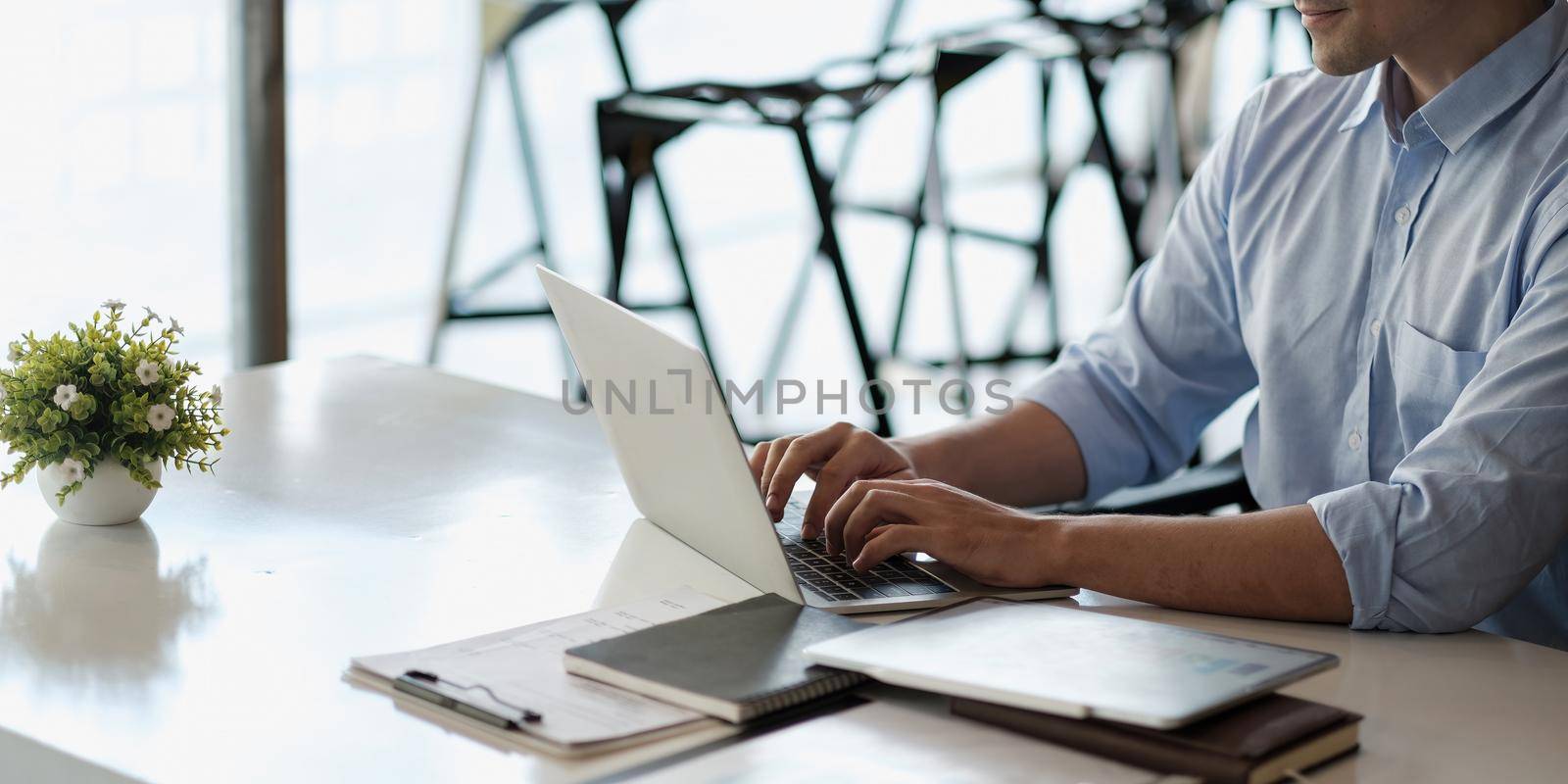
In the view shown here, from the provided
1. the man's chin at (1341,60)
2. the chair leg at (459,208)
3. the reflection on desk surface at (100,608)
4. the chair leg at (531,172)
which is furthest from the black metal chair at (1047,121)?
the reflection on desk surface at (100,608)

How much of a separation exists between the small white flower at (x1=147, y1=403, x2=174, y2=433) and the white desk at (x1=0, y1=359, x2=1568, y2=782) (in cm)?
9

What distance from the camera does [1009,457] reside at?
1577 millimetres

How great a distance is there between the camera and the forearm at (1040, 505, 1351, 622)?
110cm

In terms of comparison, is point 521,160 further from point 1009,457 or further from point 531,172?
point 1009,457

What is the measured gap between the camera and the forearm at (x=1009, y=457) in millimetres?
1507

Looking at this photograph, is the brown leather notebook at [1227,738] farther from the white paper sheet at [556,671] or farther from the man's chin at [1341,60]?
the man's chin at [1341,60]

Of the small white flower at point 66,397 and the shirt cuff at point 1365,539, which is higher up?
the small white flower at point 66,397

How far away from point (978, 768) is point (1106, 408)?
35.9 inches

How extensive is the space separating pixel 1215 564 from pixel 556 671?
0.50 meters

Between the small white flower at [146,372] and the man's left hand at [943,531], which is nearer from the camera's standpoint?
the man's left hand at [943,531]

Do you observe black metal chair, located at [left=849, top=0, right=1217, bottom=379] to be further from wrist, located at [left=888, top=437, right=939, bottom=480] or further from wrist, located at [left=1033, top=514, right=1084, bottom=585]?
wrist, located at [left=1033, top=514, right=1084, bottom=585]

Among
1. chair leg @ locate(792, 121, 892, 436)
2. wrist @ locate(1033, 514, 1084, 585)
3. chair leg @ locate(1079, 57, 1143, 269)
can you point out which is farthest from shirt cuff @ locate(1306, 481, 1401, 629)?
chair leg @ locate(1079, 57, 1143, 269)

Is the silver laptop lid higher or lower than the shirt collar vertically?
lower

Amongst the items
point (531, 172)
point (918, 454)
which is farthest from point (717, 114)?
point (918, 454)
